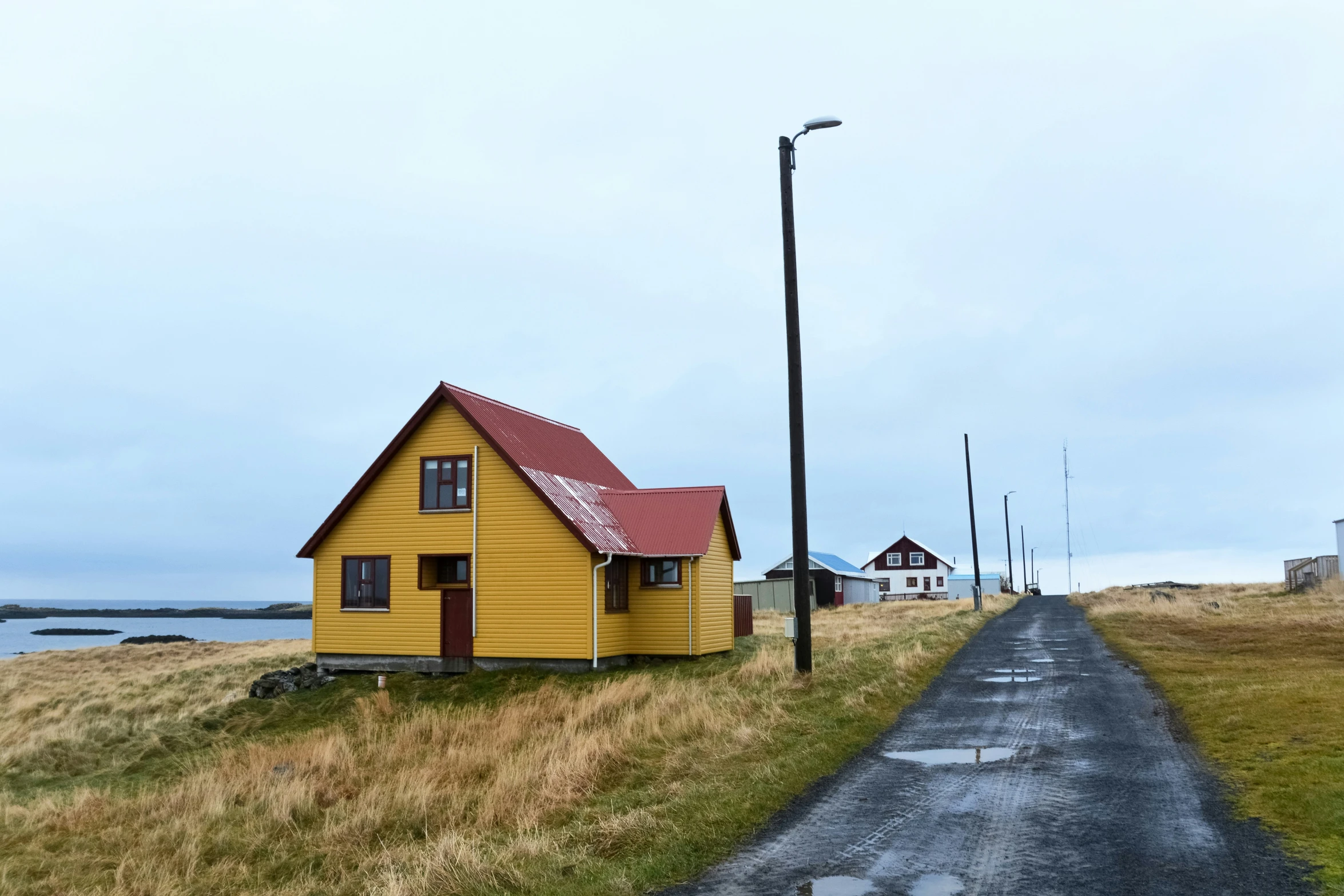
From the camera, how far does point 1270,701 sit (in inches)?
561

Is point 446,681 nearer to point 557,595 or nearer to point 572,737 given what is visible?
point 557,595

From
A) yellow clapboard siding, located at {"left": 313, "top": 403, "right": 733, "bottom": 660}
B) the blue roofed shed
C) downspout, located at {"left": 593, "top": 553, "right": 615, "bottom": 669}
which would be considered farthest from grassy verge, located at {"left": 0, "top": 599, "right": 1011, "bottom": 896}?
the blue roofed shed

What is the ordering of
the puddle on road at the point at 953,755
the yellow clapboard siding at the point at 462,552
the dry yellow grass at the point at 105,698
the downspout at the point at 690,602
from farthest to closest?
the downspout at the point at 690,602 < the yellow clapboard siding at the point at 462,552 < the dry yellow grass at the point at 105,698 < the puddle on road at the point at 953,755

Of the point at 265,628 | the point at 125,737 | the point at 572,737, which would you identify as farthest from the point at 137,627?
the point at 572,737

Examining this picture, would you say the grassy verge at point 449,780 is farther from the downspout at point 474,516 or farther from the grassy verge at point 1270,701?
the grassy verge at point 1270,701

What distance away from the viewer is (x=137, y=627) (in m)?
190

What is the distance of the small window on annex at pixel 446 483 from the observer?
28031 millimetres

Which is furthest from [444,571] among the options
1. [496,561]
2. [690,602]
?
[690,602]

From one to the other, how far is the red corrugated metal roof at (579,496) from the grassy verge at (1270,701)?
12.3 meters

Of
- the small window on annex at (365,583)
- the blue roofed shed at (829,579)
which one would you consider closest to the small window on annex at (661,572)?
the small window on annex at (365,583)

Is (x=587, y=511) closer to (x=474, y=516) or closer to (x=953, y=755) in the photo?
(x=474, y=516)

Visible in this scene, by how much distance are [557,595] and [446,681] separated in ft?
13.2

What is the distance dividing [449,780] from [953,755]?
6.83 m

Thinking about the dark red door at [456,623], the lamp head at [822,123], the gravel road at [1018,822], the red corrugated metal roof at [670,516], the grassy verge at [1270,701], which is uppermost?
the lamp head at [822,123]
